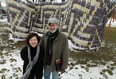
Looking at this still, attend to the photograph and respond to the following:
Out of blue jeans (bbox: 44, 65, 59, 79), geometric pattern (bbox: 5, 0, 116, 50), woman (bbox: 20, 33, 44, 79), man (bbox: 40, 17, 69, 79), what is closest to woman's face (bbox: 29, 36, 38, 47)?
woman (bbox: 20, 33, 44, 79)

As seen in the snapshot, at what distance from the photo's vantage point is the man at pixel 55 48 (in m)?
3.92

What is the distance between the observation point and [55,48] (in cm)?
396

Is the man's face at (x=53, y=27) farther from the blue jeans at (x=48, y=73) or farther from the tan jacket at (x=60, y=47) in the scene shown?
the blue jeans at (x=48, y=73)

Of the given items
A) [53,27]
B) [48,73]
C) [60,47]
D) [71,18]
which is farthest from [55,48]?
[71,18]

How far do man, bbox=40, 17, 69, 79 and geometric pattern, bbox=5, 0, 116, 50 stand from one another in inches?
181

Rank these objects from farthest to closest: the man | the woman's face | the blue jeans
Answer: the blue jeans
the man
the woman's face

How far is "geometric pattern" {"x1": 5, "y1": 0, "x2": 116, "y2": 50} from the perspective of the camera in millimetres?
8305

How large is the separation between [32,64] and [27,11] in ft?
20.7

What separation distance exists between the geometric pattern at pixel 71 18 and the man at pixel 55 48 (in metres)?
4.59

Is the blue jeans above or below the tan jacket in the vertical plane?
below

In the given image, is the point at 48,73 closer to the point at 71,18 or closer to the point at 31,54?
the point at 31,54

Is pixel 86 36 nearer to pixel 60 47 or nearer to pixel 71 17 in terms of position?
pixel 71 17

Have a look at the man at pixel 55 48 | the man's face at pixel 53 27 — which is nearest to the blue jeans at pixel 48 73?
the man at pixel 55 48

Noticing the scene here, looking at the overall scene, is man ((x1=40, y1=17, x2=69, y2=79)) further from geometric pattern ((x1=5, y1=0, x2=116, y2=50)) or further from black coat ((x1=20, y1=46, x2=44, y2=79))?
geometric pattern ((x1=5, y1=0, x2=116, y2=50))
